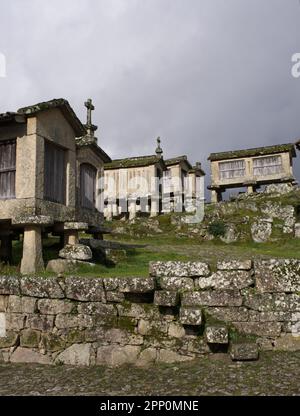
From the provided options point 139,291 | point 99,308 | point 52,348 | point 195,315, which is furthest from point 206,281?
point 52,348

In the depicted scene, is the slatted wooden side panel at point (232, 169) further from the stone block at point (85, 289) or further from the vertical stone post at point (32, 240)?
the stone block at point (85, 289)

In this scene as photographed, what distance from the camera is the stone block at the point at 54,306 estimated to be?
667 cm

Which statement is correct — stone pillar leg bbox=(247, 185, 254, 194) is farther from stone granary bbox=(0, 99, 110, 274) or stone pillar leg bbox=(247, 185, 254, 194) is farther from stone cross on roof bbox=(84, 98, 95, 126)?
stone granary bbox=(0, 99, 110, 274)

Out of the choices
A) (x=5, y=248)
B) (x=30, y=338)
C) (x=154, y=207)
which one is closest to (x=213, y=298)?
(x=30, y=338)

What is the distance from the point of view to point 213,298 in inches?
237

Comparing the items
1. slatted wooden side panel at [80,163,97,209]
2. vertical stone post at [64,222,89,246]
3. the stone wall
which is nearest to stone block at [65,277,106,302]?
the stone wall

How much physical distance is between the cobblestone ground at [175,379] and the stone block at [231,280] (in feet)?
3.55

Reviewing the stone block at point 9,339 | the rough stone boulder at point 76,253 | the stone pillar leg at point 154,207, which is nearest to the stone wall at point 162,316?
the stone block at point 9,339

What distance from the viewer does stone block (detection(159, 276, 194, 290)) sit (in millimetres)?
6195

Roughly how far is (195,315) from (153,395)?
1.44 m

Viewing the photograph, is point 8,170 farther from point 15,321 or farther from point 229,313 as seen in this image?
point 229,313

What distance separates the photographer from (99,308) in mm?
6477

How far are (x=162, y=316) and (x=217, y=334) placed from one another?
966mm

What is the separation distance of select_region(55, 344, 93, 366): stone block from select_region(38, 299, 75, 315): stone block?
65cm
